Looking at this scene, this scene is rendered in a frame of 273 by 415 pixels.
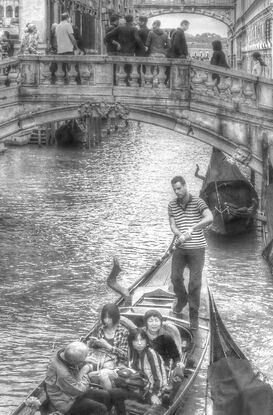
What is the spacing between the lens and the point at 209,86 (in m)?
17.9

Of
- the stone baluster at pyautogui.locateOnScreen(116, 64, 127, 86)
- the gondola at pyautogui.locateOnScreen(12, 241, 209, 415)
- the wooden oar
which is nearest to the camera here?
the gondola at pyautogui.locateOnScreen(12, 241, 209, 415)

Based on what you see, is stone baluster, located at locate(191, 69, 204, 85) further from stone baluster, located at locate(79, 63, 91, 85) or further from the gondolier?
the gondolier

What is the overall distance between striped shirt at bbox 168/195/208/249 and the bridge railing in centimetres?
668

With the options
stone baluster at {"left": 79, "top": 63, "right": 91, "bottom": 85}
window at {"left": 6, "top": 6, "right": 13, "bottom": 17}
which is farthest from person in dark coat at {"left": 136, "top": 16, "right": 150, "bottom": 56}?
window at {"left": 6, "top": 6, "right": 13, "bottom": 17}

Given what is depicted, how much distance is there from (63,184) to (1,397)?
1477 centimetres

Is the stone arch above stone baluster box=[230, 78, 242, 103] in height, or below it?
above

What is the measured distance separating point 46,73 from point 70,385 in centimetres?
1057

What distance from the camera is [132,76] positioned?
1809cm

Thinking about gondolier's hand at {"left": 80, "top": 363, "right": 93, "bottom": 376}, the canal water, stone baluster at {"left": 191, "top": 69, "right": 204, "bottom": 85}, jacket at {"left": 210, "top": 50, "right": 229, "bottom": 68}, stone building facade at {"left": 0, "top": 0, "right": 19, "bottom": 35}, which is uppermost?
stone building facade at {"left": 0, "top": 0, "right": 19, "bottom": 35}

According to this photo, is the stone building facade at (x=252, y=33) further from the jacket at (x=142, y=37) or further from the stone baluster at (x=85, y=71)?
the stone baluster at (x=85, y=71)

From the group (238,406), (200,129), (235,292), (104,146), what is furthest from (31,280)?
(104,146)

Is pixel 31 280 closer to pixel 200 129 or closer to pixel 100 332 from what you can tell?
pixel 200 129

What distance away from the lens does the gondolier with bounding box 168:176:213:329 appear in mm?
11008

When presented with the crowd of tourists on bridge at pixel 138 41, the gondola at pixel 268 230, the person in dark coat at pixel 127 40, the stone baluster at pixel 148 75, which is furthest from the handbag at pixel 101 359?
the person in dark coat at pixel 127 40
